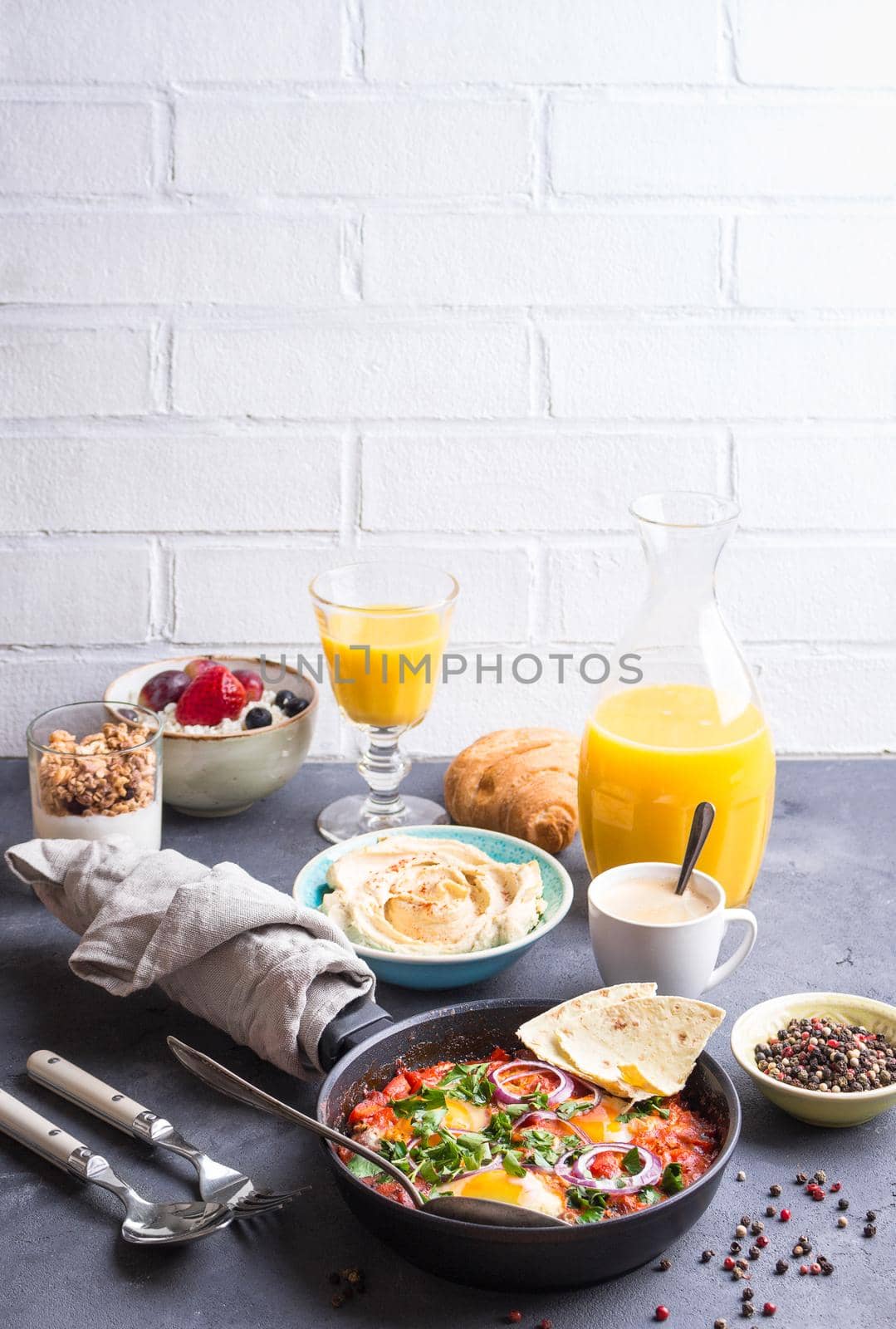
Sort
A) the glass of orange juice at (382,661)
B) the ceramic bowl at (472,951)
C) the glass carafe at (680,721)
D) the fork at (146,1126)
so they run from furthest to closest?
1. the glass of orange juice at (382,661)
2. the glass carafe at (680,721)
3. the ceramic bowl at (472,951)
4. the fork at (146,1126)

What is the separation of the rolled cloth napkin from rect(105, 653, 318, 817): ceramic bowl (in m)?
0.27

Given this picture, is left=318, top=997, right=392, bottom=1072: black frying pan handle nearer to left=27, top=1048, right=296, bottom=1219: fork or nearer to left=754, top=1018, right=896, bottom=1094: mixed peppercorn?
left=27, top=1048, right=296, bottom=1219: fork

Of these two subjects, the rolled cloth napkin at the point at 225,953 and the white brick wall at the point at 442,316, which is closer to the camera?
the rolled cloth napkin at the point at 225,953

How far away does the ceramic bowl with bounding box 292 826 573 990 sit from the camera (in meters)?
1.18

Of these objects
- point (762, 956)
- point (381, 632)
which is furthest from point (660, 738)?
point (381, 632)

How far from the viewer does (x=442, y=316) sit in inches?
66.5

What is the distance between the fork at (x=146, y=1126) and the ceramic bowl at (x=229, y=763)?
0.46 meters

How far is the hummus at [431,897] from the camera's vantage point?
1.21 meters

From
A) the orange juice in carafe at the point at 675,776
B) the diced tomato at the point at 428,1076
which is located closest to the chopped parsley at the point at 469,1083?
the diced tomato at the point at 428,1076

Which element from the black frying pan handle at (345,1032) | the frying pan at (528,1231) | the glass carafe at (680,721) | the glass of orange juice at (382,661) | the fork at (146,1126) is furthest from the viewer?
the glass of orange juice at (382,661)

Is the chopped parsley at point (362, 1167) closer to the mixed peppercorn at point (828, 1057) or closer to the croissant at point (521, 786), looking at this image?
the mixed peppercorn at point (828, 1057)

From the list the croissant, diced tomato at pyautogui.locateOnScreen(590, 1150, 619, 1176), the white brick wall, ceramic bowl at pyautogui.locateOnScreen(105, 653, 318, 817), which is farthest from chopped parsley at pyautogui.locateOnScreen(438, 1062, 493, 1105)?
the white brick wall

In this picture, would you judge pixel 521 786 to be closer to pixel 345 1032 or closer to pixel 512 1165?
pixel 345 1032

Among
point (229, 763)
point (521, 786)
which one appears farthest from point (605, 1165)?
point (229, 763)
